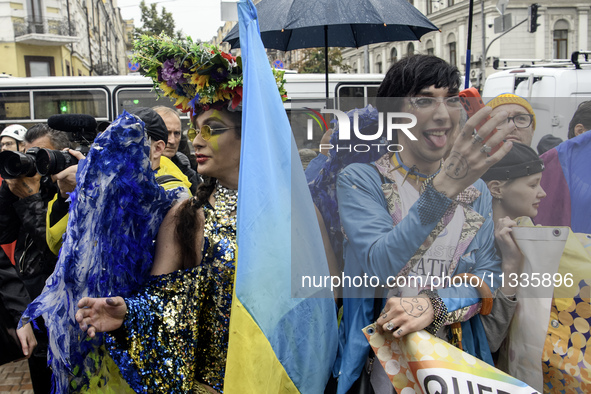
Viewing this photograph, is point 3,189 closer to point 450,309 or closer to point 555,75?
point 450,309

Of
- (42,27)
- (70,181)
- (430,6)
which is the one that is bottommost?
(70,181)

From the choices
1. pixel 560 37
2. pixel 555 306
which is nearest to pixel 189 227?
pixel 555 306

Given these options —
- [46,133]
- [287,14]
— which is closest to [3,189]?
[46,133]

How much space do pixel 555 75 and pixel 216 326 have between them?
7914mm

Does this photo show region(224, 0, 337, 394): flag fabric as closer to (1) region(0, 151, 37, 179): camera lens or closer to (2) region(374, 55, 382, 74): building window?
(1) region(0, 151, 37, 179): camera lens

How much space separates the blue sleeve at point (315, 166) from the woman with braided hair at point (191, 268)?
29 cm

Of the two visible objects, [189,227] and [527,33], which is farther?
[527,33]

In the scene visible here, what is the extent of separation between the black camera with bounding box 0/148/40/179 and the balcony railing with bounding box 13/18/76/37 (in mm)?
25823

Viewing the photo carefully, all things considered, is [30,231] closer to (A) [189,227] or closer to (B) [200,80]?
(A) [189,227]

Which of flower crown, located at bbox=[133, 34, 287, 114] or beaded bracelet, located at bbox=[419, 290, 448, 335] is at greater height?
flower crown, located at bbox=[133, 34, 287, 114]

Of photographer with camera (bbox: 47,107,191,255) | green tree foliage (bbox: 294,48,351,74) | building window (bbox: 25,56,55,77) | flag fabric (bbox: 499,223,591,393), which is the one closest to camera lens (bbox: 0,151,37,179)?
photographer with camera (bbox: 47,107,191,255)

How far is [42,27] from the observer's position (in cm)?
2522

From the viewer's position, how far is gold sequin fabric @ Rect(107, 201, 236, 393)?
5.91 feet

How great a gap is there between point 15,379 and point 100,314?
332 cm
